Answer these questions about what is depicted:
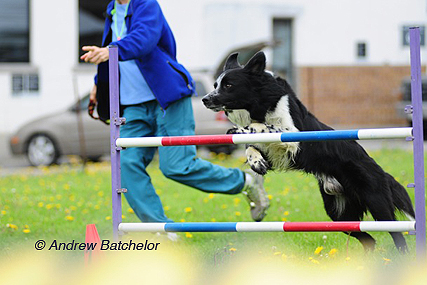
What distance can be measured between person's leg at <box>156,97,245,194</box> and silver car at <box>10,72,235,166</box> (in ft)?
22.8

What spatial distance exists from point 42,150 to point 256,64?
29.3 feet

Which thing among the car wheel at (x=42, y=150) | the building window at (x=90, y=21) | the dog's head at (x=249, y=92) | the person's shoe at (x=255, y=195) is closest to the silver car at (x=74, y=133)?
the car wheel at (x=42, y=150)

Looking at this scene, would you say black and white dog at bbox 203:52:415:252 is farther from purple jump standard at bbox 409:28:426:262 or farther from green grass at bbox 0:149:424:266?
purple jump standard at bbox 409:28:426:262

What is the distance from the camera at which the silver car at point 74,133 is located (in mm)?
11914

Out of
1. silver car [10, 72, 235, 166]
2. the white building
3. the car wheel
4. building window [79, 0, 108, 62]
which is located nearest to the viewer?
silver car [10, 72, 235, 166]

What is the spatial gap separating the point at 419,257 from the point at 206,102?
160 centimetres

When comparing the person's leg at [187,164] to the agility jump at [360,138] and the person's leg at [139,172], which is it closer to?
the person's leg at [139,172]

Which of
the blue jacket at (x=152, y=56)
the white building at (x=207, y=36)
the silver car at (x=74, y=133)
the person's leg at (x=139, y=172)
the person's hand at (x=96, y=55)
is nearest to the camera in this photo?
the person's hand at (x=96, y=55)

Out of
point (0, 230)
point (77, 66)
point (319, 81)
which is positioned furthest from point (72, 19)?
point (0, 230)

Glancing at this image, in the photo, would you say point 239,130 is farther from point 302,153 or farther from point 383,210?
point 383,210

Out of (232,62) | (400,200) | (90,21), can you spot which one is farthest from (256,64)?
(90,21)

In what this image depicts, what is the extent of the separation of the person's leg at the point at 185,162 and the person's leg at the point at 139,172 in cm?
12

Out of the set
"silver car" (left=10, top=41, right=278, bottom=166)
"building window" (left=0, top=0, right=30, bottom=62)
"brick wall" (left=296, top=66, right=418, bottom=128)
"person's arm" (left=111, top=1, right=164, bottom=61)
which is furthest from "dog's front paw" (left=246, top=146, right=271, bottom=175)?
"brick wall" (left=296, top=66, right=418, bottom=128)

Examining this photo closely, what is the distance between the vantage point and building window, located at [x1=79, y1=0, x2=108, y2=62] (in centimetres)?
1725
